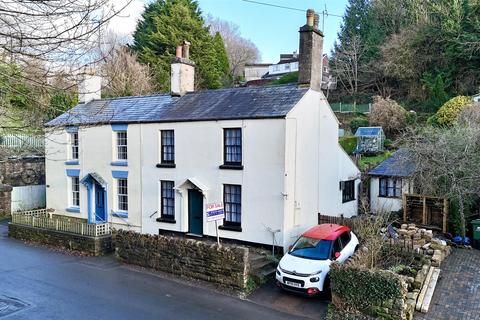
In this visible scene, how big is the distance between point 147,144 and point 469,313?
49.5 ft

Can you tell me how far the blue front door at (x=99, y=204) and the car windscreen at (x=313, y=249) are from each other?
40.4 feet

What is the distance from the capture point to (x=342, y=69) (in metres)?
50.2

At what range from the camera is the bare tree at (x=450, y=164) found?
17.5 meters

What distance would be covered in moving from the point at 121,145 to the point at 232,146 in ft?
23.1

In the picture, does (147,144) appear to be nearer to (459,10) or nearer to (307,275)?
(307,275)

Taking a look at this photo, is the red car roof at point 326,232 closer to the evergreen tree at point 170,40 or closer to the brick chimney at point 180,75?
the brick chimney at point 180,75

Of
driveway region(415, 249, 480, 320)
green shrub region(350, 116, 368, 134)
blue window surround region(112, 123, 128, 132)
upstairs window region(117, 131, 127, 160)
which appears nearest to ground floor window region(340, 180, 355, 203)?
driveway region(415, 249, 480, 320)

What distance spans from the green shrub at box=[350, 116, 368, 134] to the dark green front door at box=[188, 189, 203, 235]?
27.0m

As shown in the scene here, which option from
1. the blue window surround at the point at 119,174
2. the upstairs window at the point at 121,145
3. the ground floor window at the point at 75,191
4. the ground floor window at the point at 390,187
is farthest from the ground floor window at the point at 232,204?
the ground floor window at the point at 390,187

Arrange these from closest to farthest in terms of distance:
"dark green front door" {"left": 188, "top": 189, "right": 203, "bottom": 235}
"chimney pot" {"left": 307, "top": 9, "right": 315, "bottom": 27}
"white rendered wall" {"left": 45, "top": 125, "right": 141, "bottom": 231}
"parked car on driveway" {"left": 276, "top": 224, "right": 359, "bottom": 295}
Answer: "parked car on driveway" {"left": 276, "top": 224, "right": 359, "bottom": 295} < "chimney pot" {"left": 307, "top": 9, "right": 315, "bottom": 27} < "dark green front door" {"left": 188, "top": 189, "right": 203, "bottom": 235} < "white rendered wall" {"left": 45, "top": 125, "right": 141, "bottom": 231}

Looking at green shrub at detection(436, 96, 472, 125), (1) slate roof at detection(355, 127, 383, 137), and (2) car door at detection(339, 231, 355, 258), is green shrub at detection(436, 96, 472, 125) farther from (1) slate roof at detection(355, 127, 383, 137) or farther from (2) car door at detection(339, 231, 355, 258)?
(2) car door at detection(339, 231, 355, 258)

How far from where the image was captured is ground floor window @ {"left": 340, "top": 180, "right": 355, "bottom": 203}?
21.8 meters

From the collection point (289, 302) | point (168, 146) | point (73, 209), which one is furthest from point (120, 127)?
point (289, 302)

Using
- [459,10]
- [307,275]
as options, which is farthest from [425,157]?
[459,10]
